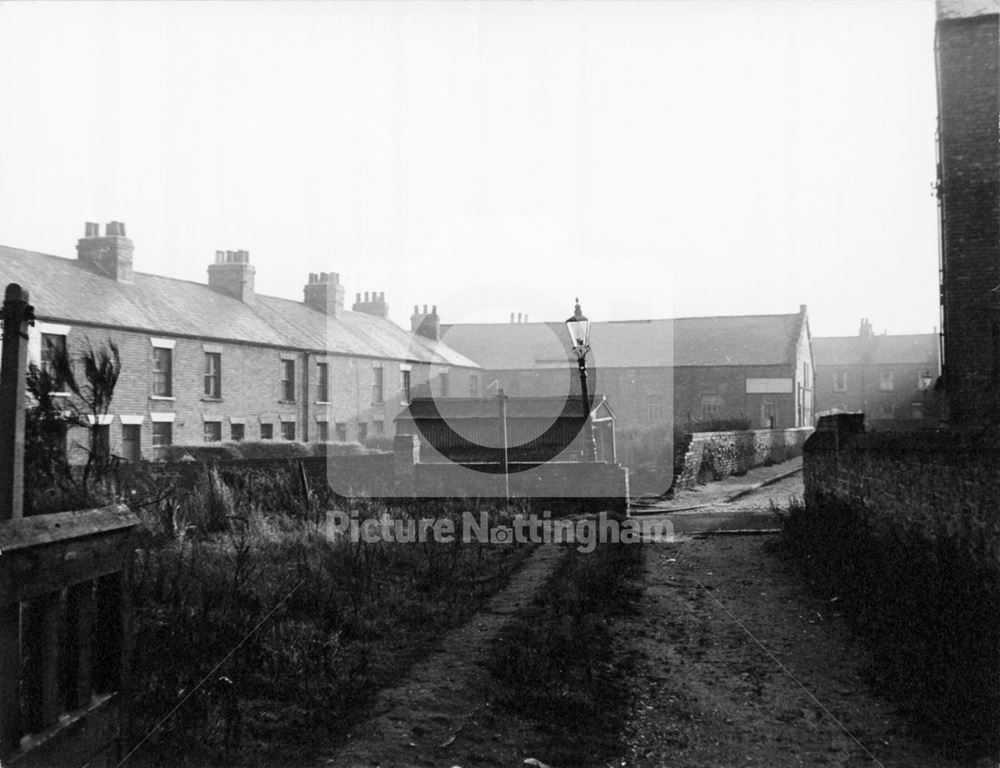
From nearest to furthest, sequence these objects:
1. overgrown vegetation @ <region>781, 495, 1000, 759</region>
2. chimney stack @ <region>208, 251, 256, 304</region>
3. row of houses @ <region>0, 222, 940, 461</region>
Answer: overgrown vegetation @ <region>781, 495, 1000, 759</region> → row of houses @ <region>0, 222, 940, 461</region> → chimney stack @ <region>208, 251, 256, 304</region>

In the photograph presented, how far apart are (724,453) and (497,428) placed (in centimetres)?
923

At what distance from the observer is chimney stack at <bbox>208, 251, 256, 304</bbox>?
96.3 feet

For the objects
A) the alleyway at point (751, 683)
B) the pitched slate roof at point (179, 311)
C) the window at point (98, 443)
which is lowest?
the alleyway at point (751, 683)

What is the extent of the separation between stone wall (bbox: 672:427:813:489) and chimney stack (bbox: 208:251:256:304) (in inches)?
716

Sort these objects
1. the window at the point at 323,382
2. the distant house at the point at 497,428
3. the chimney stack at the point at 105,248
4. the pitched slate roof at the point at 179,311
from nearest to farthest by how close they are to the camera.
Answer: the distant house at the point at 497,428
the pitched slate roof at the point at 179,311
the chimney stack at the point at 105,248
the window at the point at 323,382

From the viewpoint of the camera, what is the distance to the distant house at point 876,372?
60.3m

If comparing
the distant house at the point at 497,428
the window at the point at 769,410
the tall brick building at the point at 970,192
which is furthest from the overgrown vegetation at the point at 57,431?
the window at the point at 769,410

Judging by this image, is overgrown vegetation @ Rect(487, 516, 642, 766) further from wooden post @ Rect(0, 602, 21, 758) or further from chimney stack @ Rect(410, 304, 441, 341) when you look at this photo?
chimney stack @ Rect(410, 304, 441, 341)

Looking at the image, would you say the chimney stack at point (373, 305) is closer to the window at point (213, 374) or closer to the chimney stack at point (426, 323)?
the chimney stack at point (426, 323)

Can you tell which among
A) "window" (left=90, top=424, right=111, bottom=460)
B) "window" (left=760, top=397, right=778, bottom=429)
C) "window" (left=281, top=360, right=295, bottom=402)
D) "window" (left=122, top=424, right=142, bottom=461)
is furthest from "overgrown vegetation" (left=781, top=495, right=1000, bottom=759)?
"window" (left=760, top=397, right=778, bottom=429)

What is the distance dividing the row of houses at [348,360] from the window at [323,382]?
68 mm

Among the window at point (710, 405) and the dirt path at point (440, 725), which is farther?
the window at point (710, 405)

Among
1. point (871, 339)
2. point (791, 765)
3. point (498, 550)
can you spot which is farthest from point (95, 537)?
point (871, 339)

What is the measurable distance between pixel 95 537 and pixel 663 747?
3.60m
